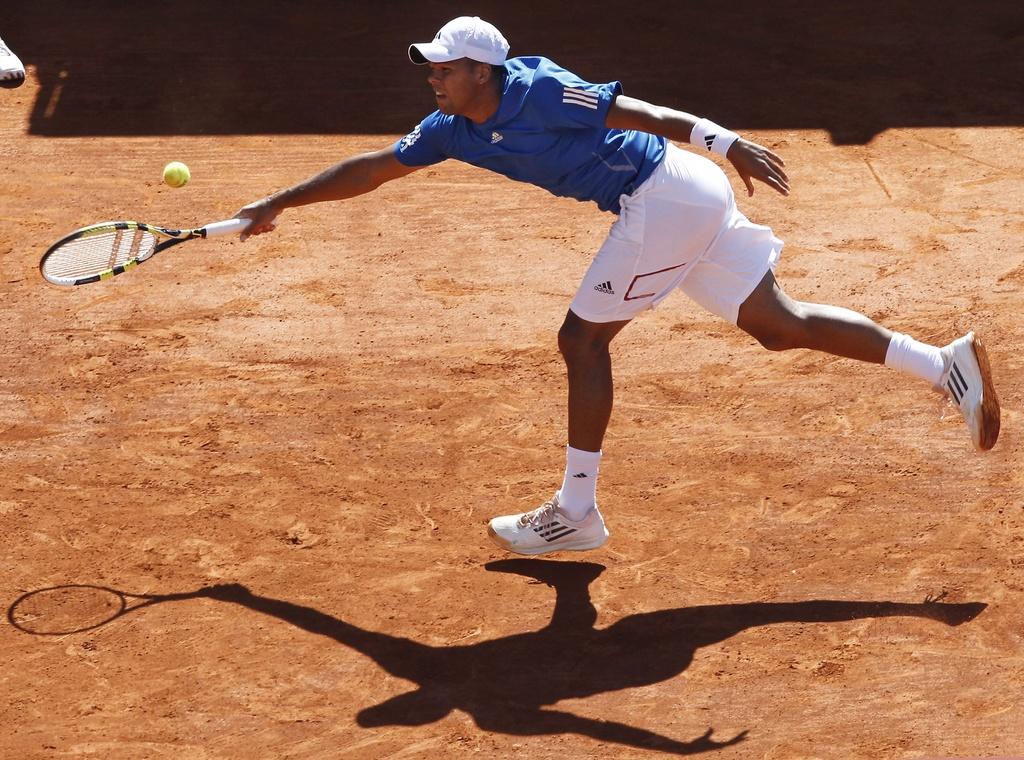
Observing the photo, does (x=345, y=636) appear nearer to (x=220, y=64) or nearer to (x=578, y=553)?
(x=578, y=553)

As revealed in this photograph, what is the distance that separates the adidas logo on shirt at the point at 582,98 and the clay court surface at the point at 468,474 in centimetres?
182

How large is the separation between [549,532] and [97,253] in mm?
2252

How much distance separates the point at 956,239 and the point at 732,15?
3952 millimetres

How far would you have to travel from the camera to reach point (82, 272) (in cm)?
594

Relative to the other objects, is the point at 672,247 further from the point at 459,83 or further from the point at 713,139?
the point at 459,83

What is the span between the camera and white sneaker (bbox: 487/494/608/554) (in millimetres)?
5766

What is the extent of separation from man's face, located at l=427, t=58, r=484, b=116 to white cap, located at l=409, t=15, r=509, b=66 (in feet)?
0.10

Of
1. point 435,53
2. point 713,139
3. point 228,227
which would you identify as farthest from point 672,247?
point 228,227

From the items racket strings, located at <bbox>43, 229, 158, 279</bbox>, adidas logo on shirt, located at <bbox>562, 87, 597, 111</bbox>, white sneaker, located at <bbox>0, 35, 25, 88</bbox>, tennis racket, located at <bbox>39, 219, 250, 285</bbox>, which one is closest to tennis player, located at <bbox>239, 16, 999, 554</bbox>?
adidas logo on shirt, located at <bbox>562, 87, 597, 111</bbox>

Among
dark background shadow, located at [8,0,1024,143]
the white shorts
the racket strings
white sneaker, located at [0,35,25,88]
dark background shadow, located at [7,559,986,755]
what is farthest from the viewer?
dark background shadow, located at [8,0,1024,143]

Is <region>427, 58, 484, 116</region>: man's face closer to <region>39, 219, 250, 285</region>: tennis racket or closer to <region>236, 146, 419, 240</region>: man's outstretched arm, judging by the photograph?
<region>236, 146, 419, 240</region>: man's outstretched arm

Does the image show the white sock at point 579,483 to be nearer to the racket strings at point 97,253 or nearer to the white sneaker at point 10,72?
the racket strings at point 97,253

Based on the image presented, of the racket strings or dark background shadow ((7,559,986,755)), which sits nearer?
dark background shadow ((7,559,986,755))

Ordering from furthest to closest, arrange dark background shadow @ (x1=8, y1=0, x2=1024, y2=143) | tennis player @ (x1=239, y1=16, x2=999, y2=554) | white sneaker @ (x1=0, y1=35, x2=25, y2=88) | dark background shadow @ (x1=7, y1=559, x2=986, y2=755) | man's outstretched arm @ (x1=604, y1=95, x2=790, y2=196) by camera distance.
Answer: dark background shadow @ (x1=8, y1=0, x2=1024, y2=143)
white sneaker @ (x1=0, y1=35, x2=25, y2=88)
tennis player @ (x1=239, y1=16, x2=999, y2=554)
man's outstretched arm @ (x1=604, y1=95, x2=790, y2=196)
dark background shadow @ (x1=7, y1=559, x2=986, y2=755)
